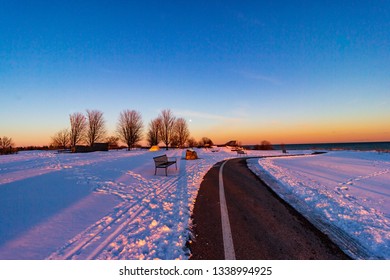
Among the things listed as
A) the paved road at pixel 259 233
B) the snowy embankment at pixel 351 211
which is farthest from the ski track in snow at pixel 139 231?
the snowy embankment at pixel 351 211

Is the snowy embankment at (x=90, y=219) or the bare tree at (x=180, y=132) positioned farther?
the bare tree at (x=180, y=132)

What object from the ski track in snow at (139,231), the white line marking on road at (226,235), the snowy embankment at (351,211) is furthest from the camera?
the snowy embankment at (351,211)

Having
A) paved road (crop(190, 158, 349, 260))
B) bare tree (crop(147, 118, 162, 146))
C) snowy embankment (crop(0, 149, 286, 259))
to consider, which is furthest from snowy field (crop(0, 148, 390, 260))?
bare tree (crop(147, 118, 162, 146))

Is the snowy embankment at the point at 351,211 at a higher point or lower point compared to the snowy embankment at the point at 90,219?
lower

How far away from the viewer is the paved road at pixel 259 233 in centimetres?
330

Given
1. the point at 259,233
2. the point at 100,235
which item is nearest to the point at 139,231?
the point at 100,235

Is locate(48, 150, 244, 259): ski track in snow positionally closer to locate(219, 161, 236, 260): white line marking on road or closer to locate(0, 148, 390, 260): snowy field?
locate(0, 148, 390, 260): snowy field

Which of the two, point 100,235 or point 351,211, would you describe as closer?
point 100,235

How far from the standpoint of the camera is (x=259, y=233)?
4.04 m

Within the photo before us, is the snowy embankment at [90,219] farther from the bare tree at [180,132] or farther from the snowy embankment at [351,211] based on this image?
the bare tree at [180,132]

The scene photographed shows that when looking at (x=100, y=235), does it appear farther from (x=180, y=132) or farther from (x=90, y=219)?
(x=180, y=132)

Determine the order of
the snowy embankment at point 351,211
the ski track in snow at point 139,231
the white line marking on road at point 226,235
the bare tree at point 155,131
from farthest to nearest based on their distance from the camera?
1. the bare tree at point 155,131
2. the snowy embankment at point 351,211
3. the ski track in snow at point 139,231
4. the white line marking on road at point 226,235

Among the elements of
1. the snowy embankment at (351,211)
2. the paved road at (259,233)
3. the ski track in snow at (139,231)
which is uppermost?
the ski track in snow at (139,231)
